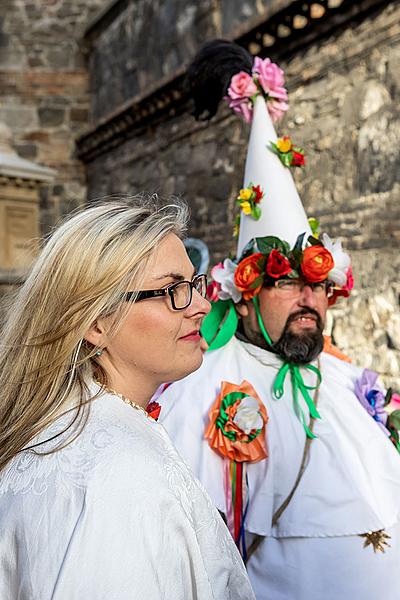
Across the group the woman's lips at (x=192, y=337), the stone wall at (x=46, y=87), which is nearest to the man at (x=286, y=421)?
the woman's lips at (x=192, y=337)

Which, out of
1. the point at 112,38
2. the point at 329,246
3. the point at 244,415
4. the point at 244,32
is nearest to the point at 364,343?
the point at 329,246

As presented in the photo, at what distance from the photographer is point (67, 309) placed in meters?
1.37

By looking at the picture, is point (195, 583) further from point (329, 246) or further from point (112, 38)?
point (112, 38)

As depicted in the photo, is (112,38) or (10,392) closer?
(10,392)

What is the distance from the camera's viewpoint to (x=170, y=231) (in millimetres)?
1495

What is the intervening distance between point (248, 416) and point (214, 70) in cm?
153

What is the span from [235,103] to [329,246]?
0.74m

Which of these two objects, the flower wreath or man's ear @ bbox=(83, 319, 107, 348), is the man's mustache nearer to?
the flower wreath

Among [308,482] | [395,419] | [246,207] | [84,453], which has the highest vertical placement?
[246,207]

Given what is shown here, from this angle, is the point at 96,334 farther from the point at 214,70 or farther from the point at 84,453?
the point at 214,70

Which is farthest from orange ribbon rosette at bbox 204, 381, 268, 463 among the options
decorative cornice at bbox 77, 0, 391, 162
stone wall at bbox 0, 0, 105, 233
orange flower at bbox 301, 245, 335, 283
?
stone wall at bbox 0, 0, 105, 233

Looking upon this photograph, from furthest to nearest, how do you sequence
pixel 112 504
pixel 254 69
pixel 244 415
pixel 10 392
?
pixel 254 69 → pixel 244 415 → pixel 10 392 → pixel 112 504

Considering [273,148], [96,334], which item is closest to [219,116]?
[273,148]

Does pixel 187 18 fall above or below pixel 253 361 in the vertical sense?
above
